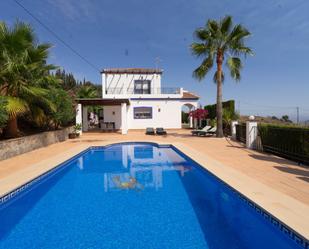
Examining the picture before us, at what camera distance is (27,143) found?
36.5 feet

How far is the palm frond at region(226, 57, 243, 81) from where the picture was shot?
49.2 ft

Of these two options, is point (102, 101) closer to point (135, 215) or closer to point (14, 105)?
point (14, 105)

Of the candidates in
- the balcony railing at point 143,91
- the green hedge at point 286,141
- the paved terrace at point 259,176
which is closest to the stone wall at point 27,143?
the paved terrace at point 259,176

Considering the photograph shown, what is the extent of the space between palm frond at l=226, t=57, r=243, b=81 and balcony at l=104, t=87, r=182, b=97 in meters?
10.5

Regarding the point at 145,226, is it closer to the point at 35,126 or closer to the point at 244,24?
the point at 35,126

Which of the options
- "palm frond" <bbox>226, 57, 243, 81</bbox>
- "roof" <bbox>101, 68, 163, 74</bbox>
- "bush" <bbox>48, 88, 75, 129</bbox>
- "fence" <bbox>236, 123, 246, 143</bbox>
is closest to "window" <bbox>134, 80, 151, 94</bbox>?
"roof" <bbox>101, 68, 163, 74</bbox>

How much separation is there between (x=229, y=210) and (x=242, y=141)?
970cm

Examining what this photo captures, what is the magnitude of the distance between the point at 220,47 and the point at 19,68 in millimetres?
12133

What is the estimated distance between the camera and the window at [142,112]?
2544cm

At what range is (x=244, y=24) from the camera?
48.5 feet

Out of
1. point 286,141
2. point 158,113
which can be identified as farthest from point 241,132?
point 158,113

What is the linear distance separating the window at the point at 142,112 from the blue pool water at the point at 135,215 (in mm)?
17269

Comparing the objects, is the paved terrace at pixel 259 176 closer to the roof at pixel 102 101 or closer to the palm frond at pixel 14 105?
the palm frond at pixel 14 105

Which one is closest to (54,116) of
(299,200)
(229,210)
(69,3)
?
(69,3)
